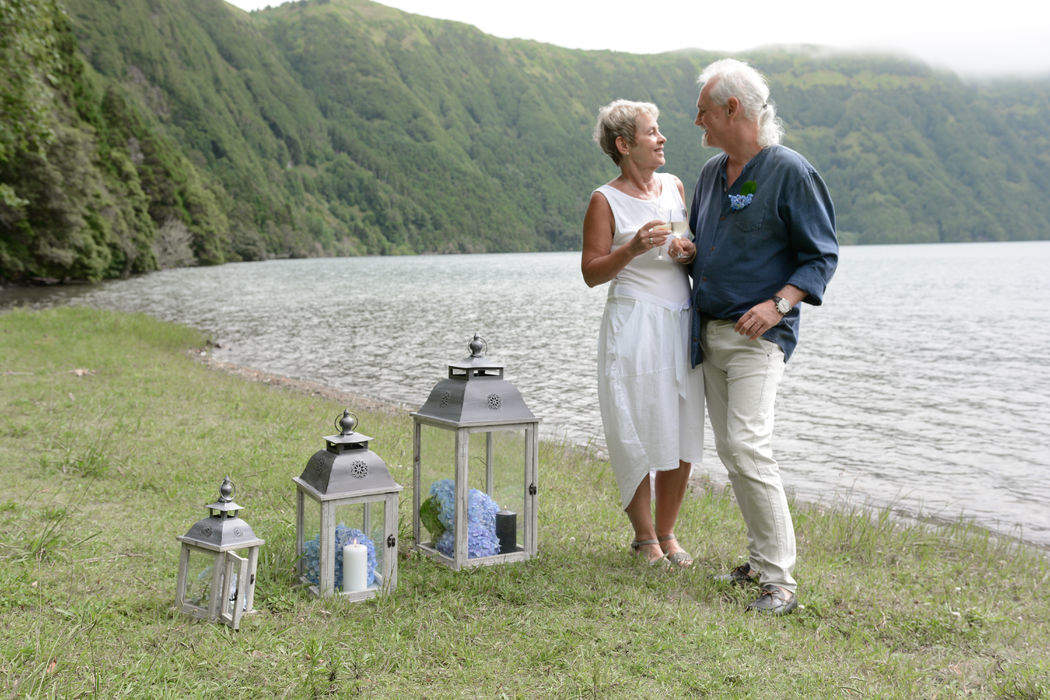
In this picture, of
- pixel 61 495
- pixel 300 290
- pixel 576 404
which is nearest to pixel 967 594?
pixel 61 495

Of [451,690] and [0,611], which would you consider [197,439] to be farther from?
[451,690]

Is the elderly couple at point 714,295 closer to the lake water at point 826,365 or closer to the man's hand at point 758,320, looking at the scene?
the man's hand at point 758,320

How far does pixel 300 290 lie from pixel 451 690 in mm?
53595

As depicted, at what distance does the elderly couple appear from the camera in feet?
14.6

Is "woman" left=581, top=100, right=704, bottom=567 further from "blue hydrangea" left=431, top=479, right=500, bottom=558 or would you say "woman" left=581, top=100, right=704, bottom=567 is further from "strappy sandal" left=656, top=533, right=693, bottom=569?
"blue hydrangea" left=431, top=479, right=500, bottom=558

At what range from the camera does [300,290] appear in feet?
179

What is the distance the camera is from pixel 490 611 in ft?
13.8

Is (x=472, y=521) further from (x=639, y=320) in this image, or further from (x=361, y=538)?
(x=639, y=320)

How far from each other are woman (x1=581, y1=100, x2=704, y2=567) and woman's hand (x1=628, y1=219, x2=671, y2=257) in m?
0.22

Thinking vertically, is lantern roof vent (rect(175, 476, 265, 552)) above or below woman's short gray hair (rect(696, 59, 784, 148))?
below

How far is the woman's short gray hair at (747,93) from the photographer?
445 centimetres

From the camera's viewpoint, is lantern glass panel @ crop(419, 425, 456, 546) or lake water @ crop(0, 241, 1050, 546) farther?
lake water @ crop(0, 241, 1050, 546)

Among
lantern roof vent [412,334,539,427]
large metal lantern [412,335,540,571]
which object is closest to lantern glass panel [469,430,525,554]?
large metal lantern [412,335,540,571]

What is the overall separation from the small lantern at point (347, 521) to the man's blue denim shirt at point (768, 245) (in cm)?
199
